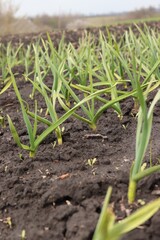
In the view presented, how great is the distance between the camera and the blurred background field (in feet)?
49.4

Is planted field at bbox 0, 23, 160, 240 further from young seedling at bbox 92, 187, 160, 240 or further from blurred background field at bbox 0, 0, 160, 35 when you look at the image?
blurred background field at bbox 0, 0, 160, 35

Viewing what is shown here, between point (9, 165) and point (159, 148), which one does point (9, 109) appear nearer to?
point (9, 165)

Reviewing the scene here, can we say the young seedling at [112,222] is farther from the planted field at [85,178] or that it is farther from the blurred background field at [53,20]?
the blurred background field at [53,20]

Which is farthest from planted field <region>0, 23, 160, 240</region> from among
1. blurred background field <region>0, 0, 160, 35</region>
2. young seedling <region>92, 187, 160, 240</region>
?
blurred background field <region>0, 0, 160, 35</region>

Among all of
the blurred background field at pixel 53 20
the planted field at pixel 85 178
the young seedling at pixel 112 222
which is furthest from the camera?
the blurred background field at pixel 53 20

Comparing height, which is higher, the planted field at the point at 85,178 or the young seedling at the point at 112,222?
the young seedling at the point at 112,222

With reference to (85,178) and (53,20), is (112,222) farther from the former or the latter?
(53,20)

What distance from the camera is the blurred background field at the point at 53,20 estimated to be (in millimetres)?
15047

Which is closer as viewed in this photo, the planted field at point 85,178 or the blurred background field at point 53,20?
the planted field at point 85,178

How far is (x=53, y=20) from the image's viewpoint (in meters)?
21.8

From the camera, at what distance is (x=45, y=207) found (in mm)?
1104

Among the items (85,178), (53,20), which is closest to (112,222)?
(85,178)

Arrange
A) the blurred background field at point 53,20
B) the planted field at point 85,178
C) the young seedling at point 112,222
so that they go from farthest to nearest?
the blurred background field at point 53,20 → the planted field at point 85,178 → the young seedling at point 112,222

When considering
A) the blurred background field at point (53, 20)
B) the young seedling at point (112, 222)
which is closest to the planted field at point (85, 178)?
the young seedling at point (112, 222)
